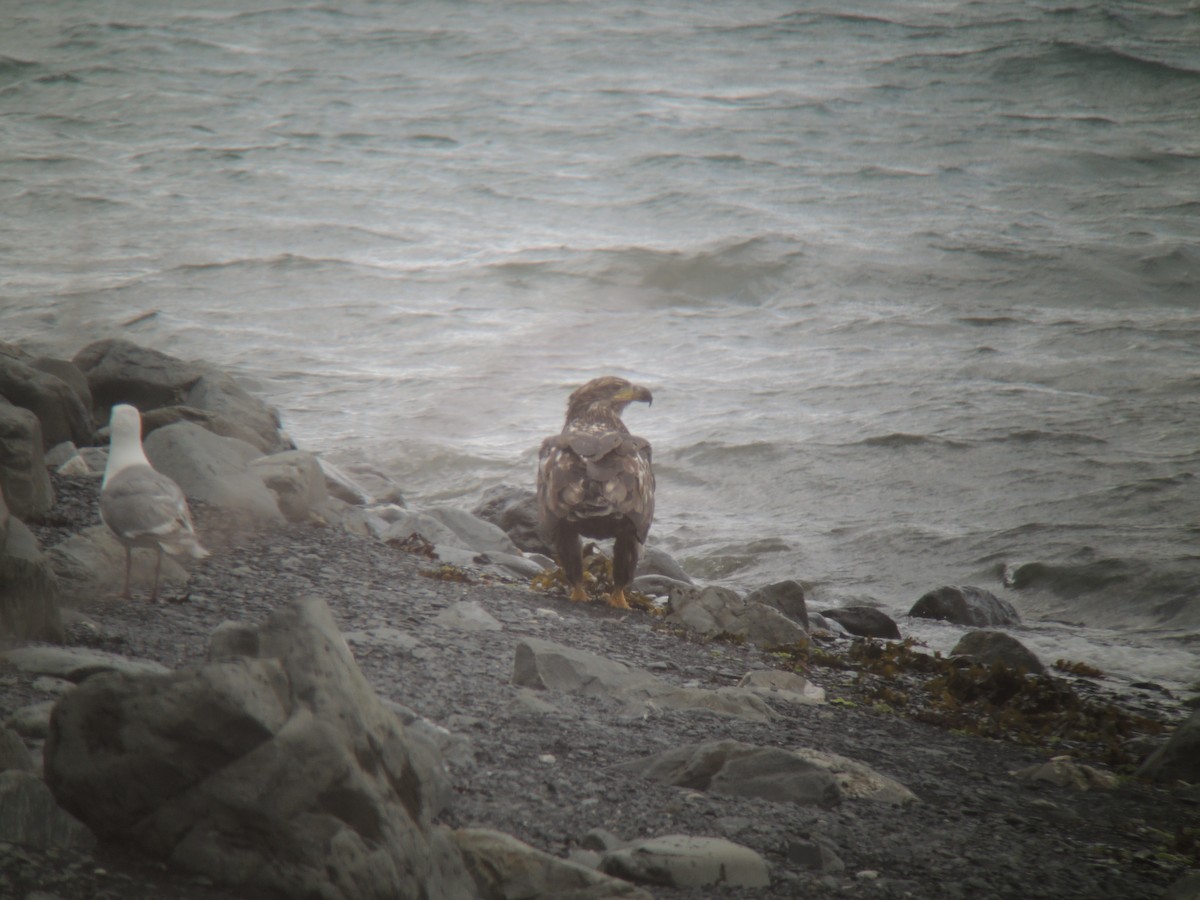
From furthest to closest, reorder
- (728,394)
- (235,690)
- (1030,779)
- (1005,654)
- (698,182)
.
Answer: (698,182), (728,394), (1005,654), (1030,779), (235,690)

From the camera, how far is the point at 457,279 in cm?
2150

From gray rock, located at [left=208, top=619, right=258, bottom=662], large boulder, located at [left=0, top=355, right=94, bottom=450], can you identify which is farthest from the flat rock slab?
A: large boulder, located at [left=0, top=355, right=94, bottom=450]

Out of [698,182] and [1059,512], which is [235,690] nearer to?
[1059,512]

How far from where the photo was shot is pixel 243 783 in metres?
2.72

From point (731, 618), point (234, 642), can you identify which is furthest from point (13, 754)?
point (731, 618)

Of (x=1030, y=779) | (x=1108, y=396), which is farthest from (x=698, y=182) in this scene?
(x=1030, y=779)

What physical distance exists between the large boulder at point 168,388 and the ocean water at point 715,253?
3.51 meters

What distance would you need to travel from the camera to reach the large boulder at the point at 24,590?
4.05 meters

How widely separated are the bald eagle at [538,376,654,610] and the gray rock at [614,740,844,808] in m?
3.28

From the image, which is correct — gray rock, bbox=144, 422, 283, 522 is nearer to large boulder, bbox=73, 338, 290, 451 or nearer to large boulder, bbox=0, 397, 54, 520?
large boulder, bbox=0, 397, 54, 520

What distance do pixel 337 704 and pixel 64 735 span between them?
0.69 m

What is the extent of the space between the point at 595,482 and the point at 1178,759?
3.73m

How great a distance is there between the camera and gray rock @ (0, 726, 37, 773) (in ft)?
9.44

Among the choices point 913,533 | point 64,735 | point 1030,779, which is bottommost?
point 913,533
